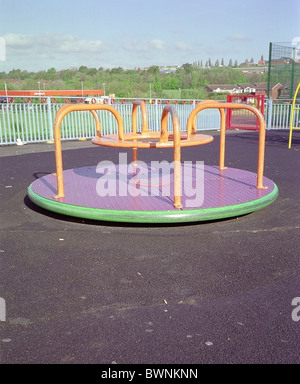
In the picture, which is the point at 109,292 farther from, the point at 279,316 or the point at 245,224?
the point at 245,224

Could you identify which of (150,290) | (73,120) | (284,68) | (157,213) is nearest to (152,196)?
(157,213)

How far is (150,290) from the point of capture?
2.58 m

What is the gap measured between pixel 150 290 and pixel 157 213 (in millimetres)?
1173

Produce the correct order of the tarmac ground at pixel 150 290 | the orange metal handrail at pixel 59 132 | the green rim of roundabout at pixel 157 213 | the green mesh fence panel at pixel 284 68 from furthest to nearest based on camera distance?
the green mesh fence panel at pixel 284 68
the orange metal handrail at pixel 59 132
the green rim of roundabout at pixel 157 213
the tarmac ground at pixel 150 290

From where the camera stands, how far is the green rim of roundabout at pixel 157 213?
3.65 m

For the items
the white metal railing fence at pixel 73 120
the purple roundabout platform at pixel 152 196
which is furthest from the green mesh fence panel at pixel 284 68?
the purple roundabout platform at pixel 152 196

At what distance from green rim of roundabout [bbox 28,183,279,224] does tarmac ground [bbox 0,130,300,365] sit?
113 mm

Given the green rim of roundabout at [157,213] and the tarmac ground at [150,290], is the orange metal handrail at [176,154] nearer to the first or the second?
the green rim of roundabout at [157,213]

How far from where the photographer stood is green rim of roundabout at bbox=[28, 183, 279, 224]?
3654 mm

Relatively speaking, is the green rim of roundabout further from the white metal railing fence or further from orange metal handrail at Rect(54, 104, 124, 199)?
the white metal railing fence

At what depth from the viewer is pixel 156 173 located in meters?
5.63

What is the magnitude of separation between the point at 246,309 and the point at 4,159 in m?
6.88

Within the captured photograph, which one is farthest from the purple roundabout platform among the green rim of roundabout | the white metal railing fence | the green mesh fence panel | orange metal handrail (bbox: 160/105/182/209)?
the green mesh fence panel
